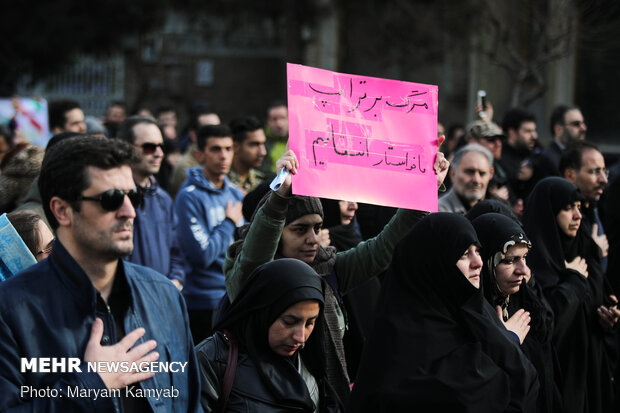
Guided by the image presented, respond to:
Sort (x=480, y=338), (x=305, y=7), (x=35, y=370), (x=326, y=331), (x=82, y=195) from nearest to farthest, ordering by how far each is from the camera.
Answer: (x=35, y=370) < (x=82, y=195) < (x=480, y=338) < (x=326, y=331) < (x=305, y=7)

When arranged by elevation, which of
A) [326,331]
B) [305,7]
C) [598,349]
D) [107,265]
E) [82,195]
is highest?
[305,7]

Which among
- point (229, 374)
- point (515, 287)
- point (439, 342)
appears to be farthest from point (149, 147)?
point (439, 342)

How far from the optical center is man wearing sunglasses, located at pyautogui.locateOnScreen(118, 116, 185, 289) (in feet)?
18.8

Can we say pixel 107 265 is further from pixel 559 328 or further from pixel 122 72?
pixel 122 72

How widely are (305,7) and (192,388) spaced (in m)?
16.4

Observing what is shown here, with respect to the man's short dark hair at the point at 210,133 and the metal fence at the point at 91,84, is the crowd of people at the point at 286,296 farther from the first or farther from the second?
the metal fence at the point at 91,84

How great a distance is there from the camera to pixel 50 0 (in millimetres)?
19625

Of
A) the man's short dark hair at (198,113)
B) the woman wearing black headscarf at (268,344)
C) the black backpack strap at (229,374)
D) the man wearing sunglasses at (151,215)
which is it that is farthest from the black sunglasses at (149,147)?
the man's short dark hair at (198,113)

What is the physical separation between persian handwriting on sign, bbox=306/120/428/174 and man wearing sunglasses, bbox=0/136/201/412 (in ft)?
4.16

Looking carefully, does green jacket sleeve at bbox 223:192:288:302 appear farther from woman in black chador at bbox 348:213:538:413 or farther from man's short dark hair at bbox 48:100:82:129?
man's short dark hair at bbox 48:100:82:129

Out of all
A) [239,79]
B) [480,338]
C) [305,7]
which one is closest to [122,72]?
[239,79]

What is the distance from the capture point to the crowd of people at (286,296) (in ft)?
8.46

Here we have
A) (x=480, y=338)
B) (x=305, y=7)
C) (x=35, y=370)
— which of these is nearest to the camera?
(x=35, y=370)

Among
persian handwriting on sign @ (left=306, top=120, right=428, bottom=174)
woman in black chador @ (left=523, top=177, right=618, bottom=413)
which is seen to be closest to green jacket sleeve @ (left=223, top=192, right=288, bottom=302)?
persian handwriting on sign @ (left=306, top=120, right=428, bottom=174)
